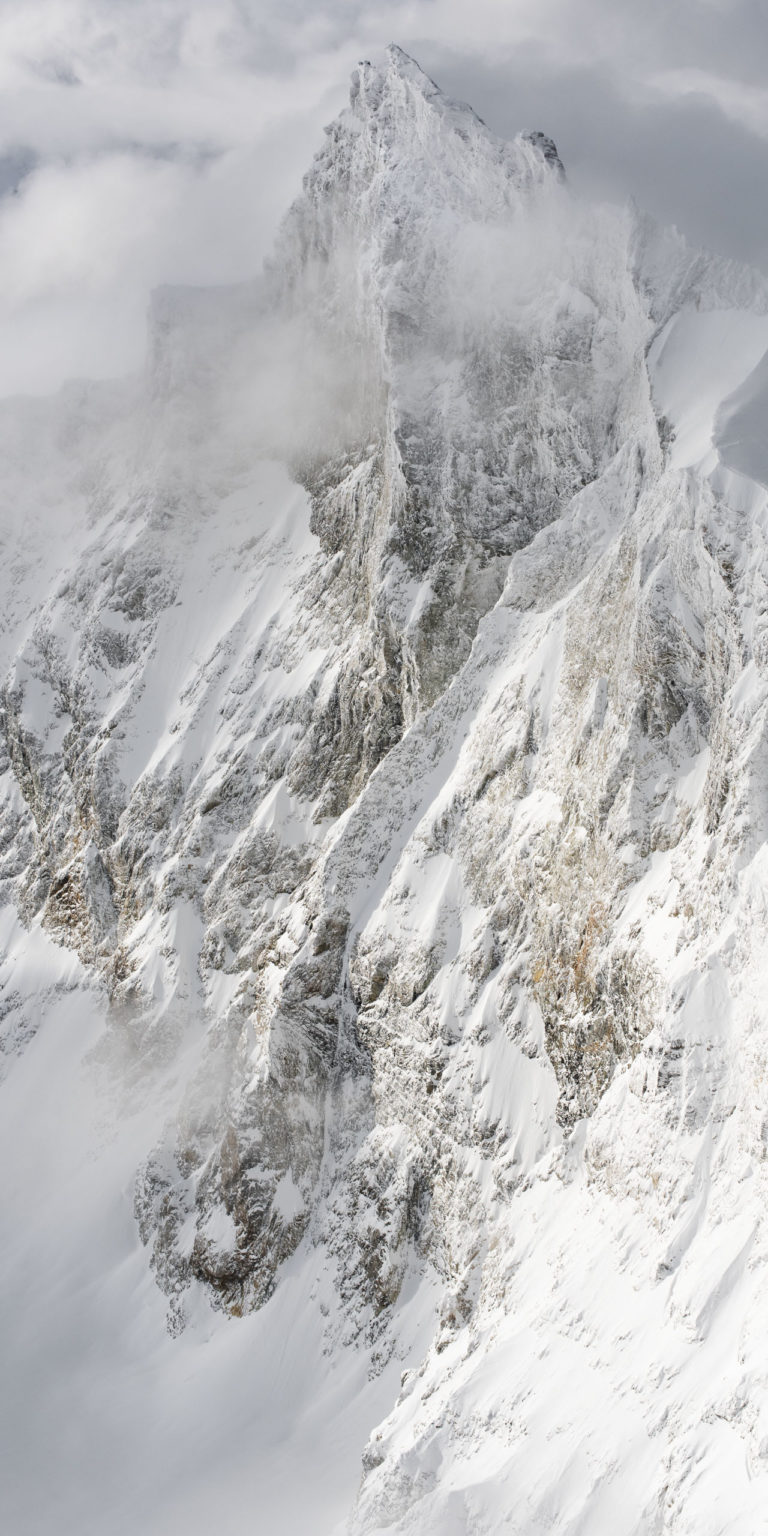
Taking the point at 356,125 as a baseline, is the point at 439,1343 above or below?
below

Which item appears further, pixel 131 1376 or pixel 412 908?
pixel 131 1376

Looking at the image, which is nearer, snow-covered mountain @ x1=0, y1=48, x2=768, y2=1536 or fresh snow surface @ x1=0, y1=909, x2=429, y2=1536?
snow-covered mountain @ x1=0, y1=48, x2=768, y2=1536

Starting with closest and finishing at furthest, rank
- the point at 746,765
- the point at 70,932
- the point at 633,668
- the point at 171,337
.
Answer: the point at 746,765, the point at 633,668, the point at 70,932, the point at 171,337

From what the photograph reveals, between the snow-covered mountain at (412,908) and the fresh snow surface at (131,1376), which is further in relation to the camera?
the fresh snow surface at (131,1376)

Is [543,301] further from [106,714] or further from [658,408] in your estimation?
[106,714]

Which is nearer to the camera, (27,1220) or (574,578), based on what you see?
(574,578)

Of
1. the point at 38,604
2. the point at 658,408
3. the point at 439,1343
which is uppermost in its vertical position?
the point at 38,604

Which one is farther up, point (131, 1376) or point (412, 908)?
point (412, 908)

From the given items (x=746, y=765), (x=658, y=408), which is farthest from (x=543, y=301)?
(x=746, y=765)
